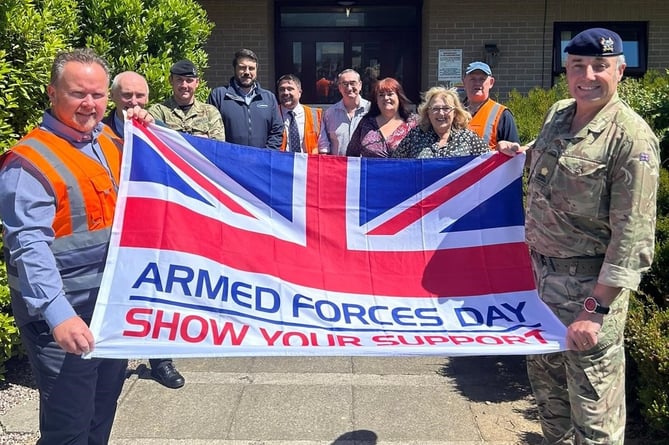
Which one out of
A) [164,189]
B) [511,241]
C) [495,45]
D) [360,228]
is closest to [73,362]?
[164,189]

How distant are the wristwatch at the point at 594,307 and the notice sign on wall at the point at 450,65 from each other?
26.0 feet

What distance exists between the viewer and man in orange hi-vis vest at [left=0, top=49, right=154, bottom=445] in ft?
7.32

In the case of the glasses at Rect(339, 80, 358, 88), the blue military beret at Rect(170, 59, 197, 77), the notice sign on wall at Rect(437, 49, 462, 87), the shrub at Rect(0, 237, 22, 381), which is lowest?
the shrub at Rect(0, 237, 22, 381)

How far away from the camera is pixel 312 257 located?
3020 mm

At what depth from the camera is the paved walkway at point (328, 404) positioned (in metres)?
3.60

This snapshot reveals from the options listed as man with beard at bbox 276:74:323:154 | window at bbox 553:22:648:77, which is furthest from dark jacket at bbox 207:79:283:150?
window at bbox 553:22:648:77

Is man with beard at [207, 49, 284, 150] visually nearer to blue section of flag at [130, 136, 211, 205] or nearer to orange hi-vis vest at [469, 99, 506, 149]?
orange hi-vis vest at [469, 99, 506, 149]

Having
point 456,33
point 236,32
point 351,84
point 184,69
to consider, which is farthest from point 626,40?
point 184,69

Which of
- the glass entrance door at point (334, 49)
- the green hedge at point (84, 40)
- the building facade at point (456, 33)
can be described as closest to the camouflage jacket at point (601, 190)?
the green hedge at point (84, 40)

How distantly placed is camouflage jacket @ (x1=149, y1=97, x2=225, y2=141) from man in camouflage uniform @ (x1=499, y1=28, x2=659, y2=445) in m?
2.55

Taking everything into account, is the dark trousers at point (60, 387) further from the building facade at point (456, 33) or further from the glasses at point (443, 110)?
the building facade at point (456, 33)

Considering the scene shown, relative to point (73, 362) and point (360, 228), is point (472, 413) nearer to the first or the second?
point (360, 228)

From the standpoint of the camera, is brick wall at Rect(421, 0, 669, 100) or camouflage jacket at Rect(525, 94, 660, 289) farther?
brick wall at Rect(421, 0, 669, 100)

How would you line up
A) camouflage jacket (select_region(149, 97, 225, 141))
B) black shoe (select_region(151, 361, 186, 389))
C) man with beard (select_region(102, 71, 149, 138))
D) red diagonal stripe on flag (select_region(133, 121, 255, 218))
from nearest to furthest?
red diagonal stripe on flag (select_region(133, 121, 255, 218)) < man with beard (select_region(102, 71, 149, 138)) < black shoe (select_region(151, 361, 186, 389)) < camouflage jacket (select_region(149, 97, 225, 141))
